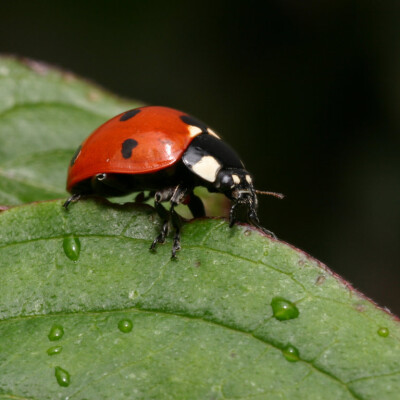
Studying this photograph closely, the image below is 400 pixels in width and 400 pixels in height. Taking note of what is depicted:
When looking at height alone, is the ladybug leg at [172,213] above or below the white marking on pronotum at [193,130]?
below

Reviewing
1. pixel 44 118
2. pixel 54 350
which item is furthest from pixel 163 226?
pixel 44 118

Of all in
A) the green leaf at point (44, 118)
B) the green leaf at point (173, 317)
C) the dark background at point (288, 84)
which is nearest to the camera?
the green leaf at point (173, 317)

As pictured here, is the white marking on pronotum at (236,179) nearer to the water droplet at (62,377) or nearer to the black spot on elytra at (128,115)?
the black spot on elytra at (128,115)

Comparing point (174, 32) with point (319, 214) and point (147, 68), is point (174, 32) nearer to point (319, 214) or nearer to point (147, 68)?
point (147, 68)

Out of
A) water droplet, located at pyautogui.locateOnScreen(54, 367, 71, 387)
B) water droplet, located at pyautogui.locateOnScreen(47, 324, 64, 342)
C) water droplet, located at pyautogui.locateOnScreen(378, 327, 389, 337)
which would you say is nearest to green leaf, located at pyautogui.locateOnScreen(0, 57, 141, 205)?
water droplet, located at pyautogui.locateOnScreen(47, 324, 64, 342)

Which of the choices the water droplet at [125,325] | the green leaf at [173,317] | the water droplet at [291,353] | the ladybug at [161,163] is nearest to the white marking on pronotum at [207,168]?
the ladybug at [161,163]

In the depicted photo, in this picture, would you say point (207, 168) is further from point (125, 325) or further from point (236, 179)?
point (125, 325)

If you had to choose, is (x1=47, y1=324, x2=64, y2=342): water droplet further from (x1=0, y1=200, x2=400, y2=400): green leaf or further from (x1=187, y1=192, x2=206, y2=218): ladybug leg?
(x1=187, y1=192, x2=206, y2=218): ladybug leg
